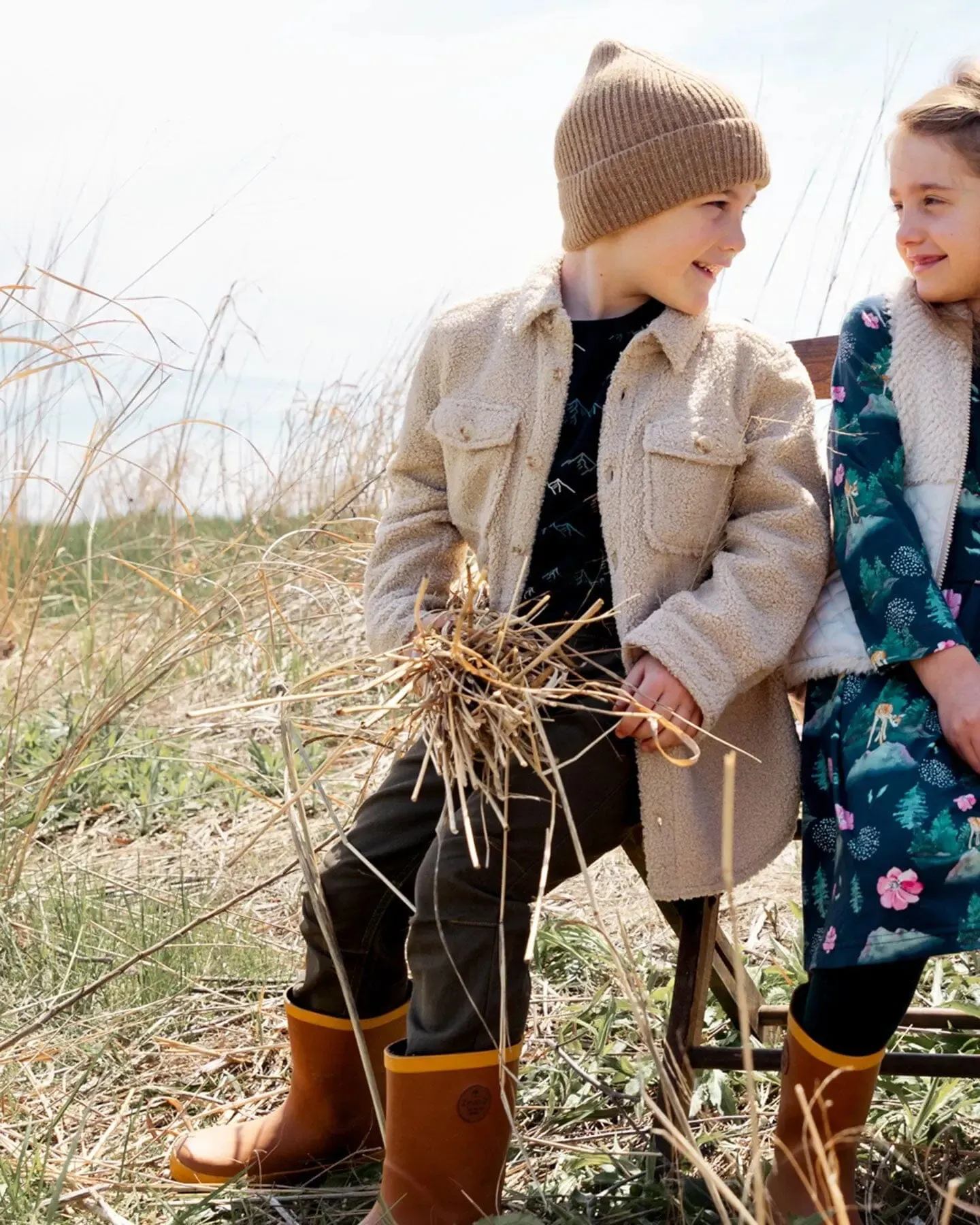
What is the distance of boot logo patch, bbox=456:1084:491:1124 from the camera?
1.70m

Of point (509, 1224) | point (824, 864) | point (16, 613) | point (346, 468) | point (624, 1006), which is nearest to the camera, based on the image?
point (509, 1224)

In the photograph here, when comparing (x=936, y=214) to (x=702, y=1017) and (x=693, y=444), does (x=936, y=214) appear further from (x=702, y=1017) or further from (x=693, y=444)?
(x=702, y=1017)

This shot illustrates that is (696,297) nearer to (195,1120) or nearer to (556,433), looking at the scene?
(556,433)

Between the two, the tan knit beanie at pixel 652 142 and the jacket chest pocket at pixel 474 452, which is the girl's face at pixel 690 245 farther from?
the jacket chest pocket at pixel 474 452

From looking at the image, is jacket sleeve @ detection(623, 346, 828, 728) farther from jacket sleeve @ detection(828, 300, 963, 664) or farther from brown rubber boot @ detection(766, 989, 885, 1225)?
brown rubber boot @ detection(766, 989, 885, 1225)

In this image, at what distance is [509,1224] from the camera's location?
1.63 m

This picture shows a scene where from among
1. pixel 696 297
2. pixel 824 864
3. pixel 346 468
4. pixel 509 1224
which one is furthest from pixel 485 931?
pixel 346 468

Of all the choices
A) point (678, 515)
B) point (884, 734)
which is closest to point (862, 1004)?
point (884, 734)

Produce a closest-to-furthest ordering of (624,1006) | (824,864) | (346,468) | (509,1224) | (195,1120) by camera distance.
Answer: (509,1224) → (824,864) → (195,1120) → (624,1006) → (346,468)

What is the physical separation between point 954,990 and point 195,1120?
4.26 ft

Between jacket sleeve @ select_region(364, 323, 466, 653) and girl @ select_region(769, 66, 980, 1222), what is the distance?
21.4 inches

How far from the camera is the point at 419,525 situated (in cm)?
210

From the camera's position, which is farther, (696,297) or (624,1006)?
(624,1006)

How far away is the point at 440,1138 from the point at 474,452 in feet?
3.07
